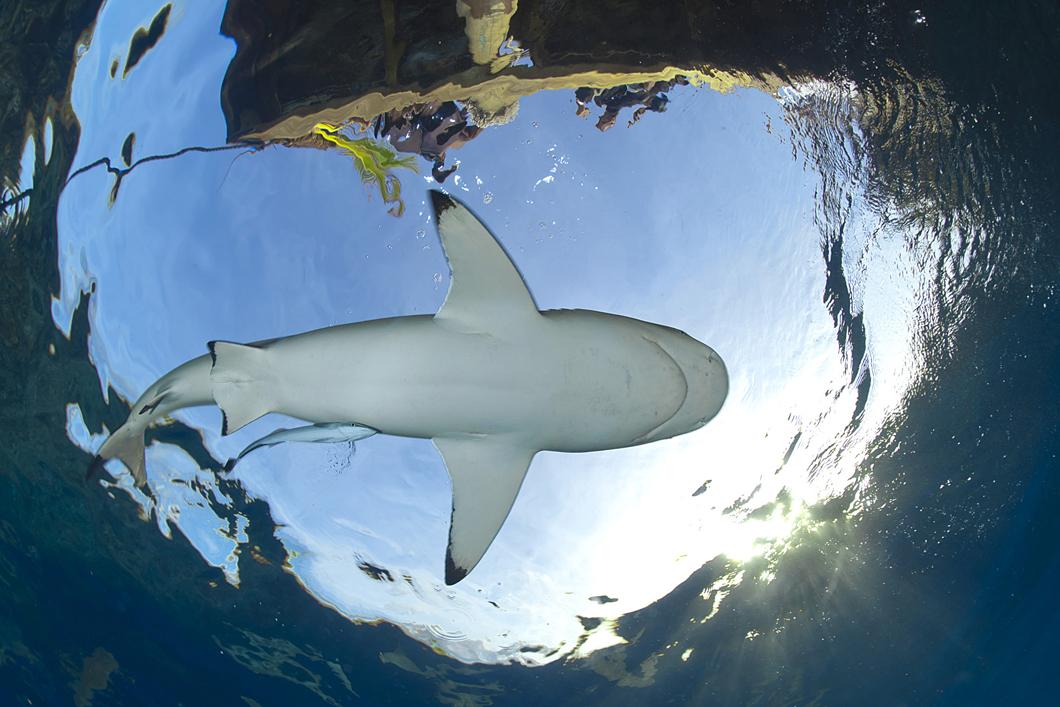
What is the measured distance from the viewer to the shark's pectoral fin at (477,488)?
4367 mm

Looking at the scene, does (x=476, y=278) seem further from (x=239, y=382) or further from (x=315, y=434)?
(x=239, y=382)

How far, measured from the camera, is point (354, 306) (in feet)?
23.6

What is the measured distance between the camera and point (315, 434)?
13.1 feet

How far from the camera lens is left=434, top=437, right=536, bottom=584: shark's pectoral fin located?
14.3 feet

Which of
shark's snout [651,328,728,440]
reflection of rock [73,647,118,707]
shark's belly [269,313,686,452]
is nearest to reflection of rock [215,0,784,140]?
shark's belly [269,313,686,452]

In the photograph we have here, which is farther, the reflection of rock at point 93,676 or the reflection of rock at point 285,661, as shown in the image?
the reflection of rock at point 93,676

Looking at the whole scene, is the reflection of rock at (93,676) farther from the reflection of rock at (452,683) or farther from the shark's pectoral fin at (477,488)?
the shark's pectoral fin at (477,488)

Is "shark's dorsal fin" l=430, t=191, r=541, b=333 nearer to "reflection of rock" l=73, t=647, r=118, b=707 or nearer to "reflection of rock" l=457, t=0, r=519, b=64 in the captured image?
"reflection of rock" l=457, t=0, r=519, b=64

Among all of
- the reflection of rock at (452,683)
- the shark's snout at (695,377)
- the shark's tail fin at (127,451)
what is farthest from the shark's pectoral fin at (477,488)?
the reflection of rock at (452,683)

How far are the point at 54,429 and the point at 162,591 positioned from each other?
3783mm

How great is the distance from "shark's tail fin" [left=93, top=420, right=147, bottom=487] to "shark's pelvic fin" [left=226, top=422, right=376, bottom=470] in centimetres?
245

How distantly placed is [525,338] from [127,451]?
6344mm

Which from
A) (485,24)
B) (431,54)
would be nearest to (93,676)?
(431,54)

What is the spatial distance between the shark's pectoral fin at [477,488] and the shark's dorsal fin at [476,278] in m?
0.86
